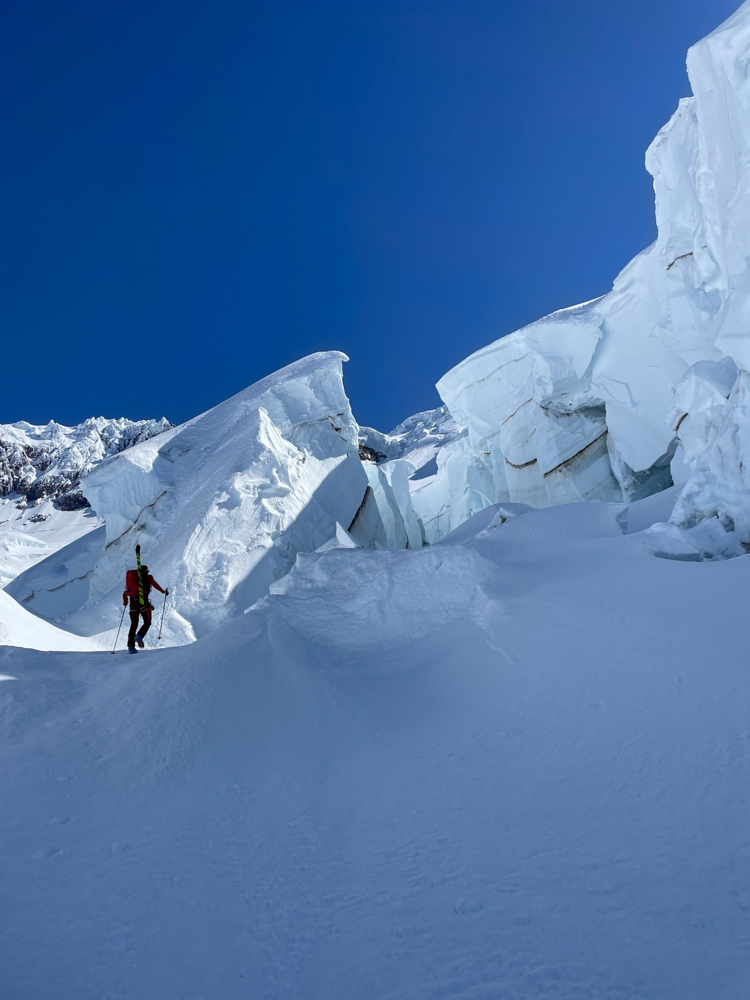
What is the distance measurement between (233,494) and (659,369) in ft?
32.2

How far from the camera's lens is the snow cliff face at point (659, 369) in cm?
581

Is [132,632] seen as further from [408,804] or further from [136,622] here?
[408,804]

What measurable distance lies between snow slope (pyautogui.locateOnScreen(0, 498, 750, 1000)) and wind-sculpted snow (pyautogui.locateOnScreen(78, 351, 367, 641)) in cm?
594

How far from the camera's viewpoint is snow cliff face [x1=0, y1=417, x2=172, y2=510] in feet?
179

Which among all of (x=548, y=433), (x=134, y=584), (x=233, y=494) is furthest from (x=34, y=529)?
(x=134, y=584)

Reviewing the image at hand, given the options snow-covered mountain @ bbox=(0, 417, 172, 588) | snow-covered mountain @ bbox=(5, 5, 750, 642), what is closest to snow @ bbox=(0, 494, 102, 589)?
snow-covered mountain @ bbox=(0, 417, 172, 588)

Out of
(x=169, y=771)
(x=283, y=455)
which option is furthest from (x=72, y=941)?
(x=283, y=455)

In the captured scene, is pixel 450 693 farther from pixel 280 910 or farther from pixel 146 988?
pixel 146 988

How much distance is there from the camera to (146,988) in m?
1.83

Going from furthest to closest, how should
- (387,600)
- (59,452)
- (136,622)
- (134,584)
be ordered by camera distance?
(59,452) → (134,584) → (136,622) → (387,600)

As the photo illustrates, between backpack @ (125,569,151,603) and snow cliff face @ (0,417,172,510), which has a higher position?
snow cliff face @ (0,417,172,510)

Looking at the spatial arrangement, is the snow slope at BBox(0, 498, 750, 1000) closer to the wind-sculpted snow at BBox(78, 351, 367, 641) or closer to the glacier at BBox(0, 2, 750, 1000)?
the glacier at BBox(0, 2, 750, 1000)

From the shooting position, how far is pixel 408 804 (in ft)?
9.34

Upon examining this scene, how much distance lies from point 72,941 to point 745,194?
24.3ft
